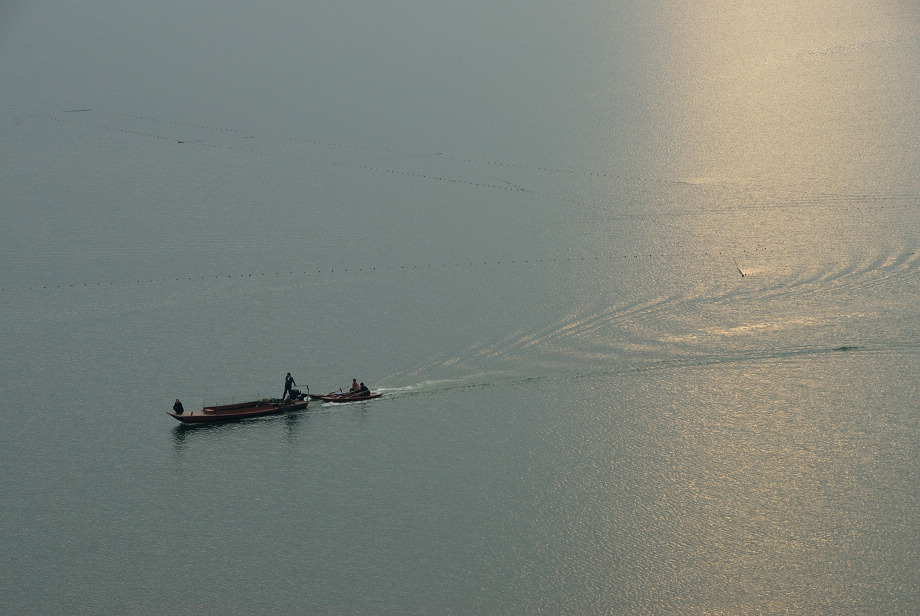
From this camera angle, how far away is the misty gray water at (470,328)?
33.5 meters

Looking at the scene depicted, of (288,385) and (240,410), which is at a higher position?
(288,385)

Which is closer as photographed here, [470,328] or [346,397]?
[346,397]

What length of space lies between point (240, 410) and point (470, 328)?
1034 centimetres

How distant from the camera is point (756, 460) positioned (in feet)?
125

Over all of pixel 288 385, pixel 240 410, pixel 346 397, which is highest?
pixel 288 385

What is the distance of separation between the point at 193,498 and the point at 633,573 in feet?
45.4

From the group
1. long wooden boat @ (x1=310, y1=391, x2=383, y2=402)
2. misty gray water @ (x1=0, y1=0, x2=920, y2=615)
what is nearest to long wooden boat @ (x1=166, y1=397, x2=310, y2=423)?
misty gray water @ (x1=0, y1=0, x2=920, y2=615)

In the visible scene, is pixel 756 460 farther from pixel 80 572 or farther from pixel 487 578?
pixel 80 572

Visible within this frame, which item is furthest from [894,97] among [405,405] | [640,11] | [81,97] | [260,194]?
[81,97]

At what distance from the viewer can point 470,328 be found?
46.6 m

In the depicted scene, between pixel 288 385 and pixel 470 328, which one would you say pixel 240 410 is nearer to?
pixel 288 385

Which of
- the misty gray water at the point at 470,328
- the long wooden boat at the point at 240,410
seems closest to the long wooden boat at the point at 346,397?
the misty gray water at the point at 470,328

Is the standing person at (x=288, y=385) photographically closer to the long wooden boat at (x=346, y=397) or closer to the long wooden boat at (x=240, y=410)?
the long wooden boat at (x=240, y=410)

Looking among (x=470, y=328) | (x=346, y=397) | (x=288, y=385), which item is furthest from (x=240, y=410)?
(x=470, y=328)
